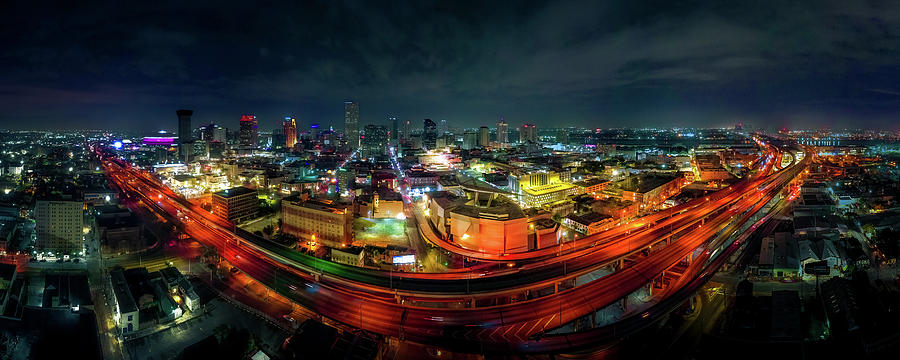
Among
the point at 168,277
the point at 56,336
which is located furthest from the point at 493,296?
the point at 56,336

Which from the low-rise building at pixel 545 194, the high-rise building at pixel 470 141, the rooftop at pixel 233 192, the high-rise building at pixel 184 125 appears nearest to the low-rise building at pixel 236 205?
the rooftop at pixel 233 192

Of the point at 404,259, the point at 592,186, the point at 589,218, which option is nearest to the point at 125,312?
the point at 404,259

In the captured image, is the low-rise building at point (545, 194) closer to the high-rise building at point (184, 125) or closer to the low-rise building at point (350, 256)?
the low-rise building at point (350, 256)

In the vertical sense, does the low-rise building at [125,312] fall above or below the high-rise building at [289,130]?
below

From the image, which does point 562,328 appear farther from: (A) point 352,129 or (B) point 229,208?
(A) point 352,129

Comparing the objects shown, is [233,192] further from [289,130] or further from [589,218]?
[289,130]

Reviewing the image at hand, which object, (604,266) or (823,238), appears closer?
(604,266)
